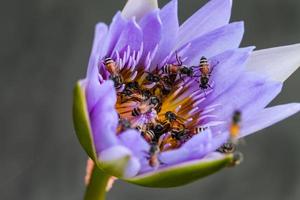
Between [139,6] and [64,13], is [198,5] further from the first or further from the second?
[139,6]

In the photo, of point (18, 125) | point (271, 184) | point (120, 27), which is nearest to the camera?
point (120, 27)

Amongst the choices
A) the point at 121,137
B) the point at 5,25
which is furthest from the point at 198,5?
the point at 121,137

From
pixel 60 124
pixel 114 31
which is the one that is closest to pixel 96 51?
pixel 114 31

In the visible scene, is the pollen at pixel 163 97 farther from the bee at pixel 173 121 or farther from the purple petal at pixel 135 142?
the purple petal at pixel 135 142

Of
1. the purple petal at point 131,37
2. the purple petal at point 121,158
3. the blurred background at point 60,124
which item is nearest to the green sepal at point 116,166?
the purple petal at point 121,158

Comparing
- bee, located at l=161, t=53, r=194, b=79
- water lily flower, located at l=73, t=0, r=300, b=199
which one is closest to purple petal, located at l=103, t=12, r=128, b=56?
water lily flower, located at l=73, t=0, r=300, b=199

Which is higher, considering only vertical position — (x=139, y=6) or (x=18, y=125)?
(x=139, y=6)

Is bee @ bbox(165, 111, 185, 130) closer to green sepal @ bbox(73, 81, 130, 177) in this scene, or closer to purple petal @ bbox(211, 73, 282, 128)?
purple petal @ bbox(211, 73, 282, 128)
